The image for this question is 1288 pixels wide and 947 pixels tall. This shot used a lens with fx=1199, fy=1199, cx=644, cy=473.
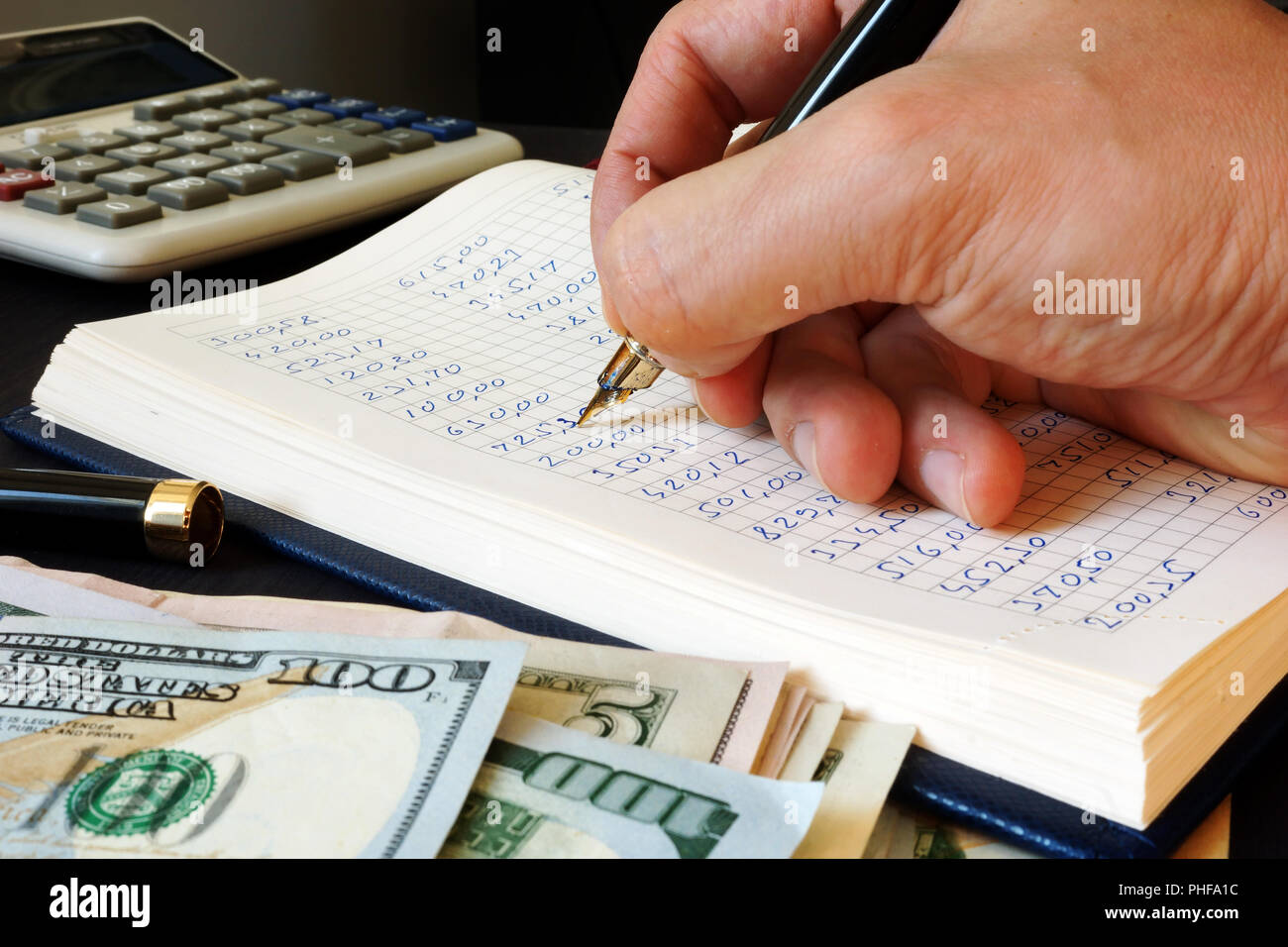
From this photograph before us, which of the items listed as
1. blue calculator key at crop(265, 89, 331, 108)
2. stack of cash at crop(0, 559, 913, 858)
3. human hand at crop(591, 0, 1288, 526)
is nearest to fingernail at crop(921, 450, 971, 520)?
human hand at crop(591, 0, 1288, 526)

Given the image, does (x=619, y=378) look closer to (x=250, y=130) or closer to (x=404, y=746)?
(x=404, y=746)

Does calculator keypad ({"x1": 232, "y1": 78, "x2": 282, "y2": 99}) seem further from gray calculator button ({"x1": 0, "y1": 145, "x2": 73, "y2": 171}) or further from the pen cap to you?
the pen cap

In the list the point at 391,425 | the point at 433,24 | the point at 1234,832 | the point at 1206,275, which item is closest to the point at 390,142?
the point at 391,425

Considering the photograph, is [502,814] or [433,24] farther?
[433,24]

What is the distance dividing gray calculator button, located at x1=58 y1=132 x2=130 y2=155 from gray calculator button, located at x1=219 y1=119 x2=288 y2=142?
0.24 feet

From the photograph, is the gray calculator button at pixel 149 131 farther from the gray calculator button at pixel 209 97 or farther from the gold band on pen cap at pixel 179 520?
the gold band on pen cap at pixel 179 520

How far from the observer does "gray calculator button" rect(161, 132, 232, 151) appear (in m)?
0.80

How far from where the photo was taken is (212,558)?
0.44 meters

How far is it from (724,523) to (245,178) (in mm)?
479

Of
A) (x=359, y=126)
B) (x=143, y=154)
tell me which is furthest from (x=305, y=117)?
(x=143, y=154)

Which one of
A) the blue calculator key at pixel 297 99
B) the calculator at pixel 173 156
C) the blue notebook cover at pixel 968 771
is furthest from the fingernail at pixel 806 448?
the blue calculator key at pixel 297 99

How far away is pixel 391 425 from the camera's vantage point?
0.48 m
